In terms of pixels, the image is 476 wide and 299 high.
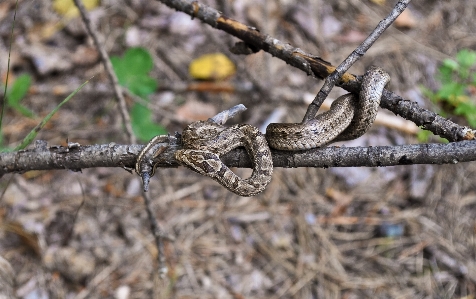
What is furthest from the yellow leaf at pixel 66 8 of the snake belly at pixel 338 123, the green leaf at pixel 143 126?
the snake belly at pixel 338 123

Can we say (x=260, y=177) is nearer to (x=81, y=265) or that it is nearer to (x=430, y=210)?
(x=81, y=265)

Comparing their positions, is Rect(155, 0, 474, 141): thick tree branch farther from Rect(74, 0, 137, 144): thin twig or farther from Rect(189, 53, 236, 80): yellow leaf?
Rect(189, 53, 236, 80): yellow leaf

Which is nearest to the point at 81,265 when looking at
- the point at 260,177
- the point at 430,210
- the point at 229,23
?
the point at 260,177

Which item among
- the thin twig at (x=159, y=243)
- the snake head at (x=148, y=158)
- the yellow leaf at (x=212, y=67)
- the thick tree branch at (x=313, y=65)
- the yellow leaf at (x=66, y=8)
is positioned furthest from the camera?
the yellow leaf at (x=66, y=8)

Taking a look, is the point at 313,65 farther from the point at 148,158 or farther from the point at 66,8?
the point at 66,8

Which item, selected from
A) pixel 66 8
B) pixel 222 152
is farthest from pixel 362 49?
pixel 66 8

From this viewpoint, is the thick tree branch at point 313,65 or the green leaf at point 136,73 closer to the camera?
the thick tree branch at point 313,65

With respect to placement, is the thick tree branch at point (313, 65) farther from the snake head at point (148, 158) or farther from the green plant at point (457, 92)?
the green plant at point (457, 92)

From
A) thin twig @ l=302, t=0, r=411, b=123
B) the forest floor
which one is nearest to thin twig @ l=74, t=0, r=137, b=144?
the forest floor
